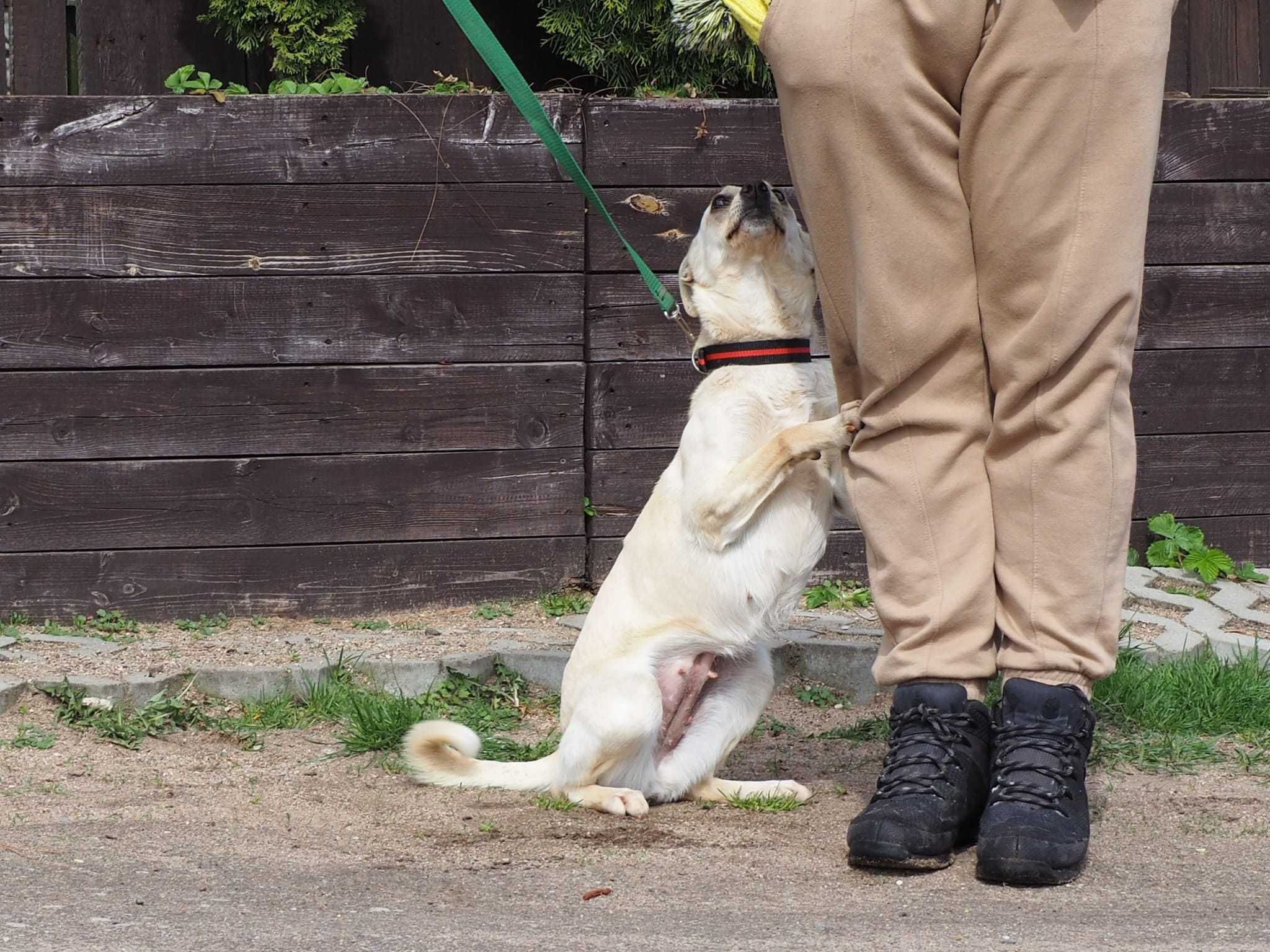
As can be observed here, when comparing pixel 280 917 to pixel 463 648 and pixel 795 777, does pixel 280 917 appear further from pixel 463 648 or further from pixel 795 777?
pixel 463 648

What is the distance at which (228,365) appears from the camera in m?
4.09

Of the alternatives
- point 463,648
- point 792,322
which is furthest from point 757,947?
point 463,648

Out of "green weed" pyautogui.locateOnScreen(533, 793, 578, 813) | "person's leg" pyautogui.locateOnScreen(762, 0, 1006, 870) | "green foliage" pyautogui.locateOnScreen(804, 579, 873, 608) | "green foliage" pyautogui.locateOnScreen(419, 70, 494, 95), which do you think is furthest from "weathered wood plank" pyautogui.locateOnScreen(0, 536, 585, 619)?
"person's leg" pyautogui.locateOnScreen(762, 0, 1006, 870)

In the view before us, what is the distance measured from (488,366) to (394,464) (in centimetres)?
42

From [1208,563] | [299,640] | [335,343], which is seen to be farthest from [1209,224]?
[299,640]

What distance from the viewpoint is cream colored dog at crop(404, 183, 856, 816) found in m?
2.79

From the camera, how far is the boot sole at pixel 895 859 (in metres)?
2.15

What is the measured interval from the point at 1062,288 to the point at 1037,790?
0.80m

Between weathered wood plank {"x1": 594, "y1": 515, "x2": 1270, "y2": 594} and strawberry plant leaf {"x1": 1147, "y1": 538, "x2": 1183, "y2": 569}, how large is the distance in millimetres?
61

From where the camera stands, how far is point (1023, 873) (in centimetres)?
208

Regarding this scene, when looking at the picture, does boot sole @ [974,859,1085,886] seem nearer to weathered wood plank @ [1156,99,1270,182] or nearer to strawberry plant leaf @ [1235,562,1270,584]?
strawberry plant leaf @ [1235,562,1270,584]

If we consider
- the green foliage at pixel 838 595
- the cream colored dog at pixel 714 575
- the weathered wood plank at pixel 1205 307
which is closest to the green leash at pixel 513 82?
the cream colored dog at pixel 714 575

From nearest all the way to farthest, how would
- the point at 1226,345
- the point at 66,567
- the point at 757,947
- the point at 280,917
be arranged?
the point at 757,947 < the point at 280,917 < the point at 66,567 < the point at 1226,345

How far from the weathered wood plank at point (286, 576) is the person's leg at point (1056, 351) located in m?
2.22
